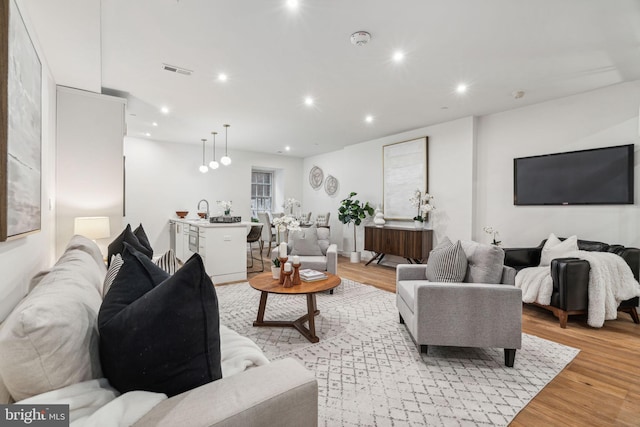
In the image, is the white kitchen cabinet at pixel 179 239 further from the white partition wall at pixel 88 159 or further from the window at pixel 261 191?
the window at pixel 261 191

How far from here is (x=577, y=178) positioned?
3.69m

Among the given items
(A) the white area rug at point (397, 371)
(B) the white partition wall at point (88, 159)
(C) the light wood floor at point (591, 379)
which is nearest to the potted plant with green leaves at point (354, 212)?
(A) the white area rug at point (397, 371)

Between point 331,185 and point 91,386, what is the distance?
6960 millimetres

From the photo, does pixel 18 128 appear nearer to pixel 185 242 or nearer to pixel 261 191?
pixel 185 242

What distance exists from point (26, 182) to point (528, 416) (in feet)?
10.1

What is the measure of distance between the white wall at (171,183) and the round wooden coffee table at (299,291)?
14.7 ft

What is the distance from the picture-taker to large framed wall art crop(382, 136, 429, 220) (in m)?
5.30

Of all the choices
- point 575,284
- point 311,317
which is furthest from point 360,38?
point 575,284

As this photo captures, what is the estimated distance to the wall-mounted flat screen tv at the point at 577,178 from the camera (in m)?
3.35

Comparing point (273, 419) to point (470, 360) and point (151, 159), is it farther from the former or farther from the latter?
point (151, 159)

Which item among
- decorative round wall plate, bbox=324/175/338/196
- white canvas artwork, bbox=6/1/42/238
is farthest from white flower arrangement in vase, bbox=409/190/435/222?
white canvas artwork, bbox=6/1/42/238

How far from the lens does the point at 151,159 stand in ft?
20.9

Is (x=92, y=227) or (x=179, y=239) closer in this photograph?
(x=92, y=227)

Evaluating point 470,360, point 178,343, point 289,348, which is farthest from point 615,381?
point 178,343
